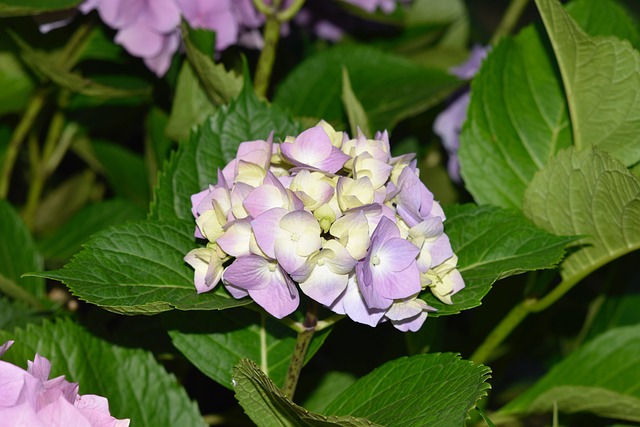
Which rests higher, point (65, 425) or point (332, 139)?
point (332, 139)

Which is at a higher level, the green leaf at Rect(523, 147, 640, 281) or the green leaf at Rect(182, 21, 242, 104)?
the green leaf at Rect(182, 21, 242, 104)

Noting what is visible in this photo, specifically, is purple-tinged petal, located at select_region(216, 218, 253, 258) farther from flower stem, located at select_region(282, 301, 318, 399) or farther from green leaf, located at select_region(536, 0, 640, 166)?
green leaf, located at select_region(536, 0, 640, 166)

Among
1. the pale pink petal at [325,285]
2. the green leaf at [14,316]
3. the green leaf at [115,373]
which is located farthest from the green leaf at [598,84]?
the green leaf at [14,316]

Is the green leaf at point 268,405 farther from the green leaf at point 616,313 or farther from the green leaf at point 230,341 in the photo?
the green leaf at point 616,313

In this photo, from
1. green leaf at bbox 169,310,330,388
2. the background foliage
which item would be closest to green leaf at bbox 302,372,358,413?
the background foliage

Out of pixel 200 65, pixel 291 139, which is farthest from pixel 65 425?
pixel 200 65

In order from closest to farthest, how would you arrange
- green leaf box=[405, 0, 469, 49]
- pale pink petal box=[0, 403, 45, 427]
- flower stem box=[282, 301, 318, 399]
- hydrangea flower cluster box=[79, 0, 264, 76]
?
1. pale pink petal box=[0, 403, 45, 427]
2. flower stem box=[282, 301, 318, 399]
3. hydrangea flower cluster box=[79, 0, 264, 76]
4. green leaf box=[405, 0, 469, 49]

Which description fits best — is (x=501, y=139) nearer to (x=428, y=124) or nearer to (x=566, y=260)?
(x=566, y=260)
